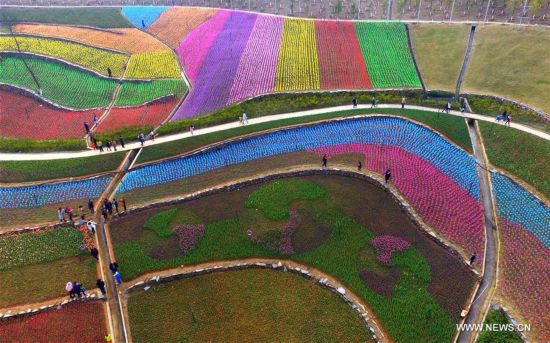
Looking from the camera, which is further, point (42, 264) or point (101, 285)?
point (42, 264)

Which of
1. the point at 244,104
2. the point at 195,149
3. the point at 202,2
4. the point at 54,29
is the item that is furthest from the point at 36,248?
the point at 202,2

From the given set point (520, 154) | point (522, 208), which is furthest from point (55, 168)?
point (520, 154)

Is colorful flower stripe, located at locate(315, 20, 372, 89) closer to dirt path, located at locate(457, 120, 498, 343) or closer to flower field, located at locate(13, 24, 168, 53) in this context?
dirt path, located at locate(457, 120, 498, 343)

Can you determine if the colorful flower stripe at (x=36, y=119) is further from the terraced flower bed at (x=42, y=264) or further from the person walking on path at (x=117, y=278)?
the person walking on path at (x=117, y=278)

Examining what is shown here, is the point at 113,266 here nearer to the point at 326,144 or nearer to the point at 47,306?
the point at 47,306

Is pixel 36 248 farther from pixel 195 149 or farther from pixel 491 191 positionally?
pixel 491 191

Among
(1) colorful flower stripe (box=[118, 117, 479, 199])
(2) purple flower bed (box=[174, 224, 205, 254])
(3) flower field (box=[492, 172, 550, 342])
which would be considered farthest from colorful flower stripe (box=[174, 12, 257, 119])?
(3) flower field (box=[492, 172, 550, 342])
